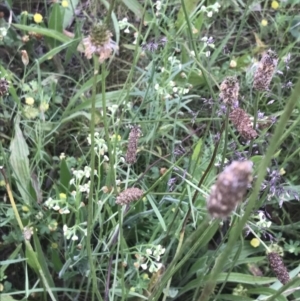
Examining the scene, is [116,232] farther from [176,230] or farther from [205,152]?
[205,152]

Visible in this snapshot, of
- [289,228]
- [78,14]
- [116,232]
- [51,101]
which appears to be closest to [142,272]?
[116,232]

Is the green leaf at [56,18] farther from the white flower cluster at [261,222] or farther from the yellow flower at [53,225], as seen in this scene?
the white flower cluster at [261,222]

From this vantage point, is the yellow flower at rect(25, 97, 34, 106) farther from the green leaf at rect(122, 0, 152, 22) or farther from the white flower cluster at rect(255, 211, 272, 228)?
the white flower cluster at rect(255, 211, 272, 228)

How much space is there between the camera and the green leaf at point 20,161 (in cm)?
123

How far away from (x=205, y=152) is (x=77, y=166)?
279 mm

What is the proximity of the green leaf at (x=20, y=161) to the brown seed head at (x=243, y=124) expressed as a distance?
0.52 m

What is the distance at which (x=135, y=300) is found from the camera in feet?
3.82

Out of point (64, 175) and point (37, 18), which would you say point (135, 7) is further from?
point (64, 175)

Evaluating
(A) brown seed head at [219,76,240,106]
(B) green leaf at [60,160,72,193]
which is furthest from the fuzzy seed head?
(B) green leaf at [60,160,72,193]

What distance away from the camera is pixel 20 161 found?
49.3 inches

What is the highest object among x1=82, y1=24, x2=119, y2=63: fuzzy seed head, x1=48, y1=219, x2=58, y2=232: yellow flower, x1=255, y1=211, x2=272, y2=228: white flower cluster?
x1=82, y1=24, x2=119, y2=63: fuzzy seed head

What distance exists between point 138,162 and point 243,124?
509 millimetres

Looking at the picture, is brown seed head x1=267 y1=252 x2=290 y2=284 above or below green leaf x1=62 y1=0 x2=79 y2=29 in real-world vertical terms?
below

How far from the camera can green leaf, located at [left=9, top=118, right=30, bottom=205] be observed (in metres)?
1.23
